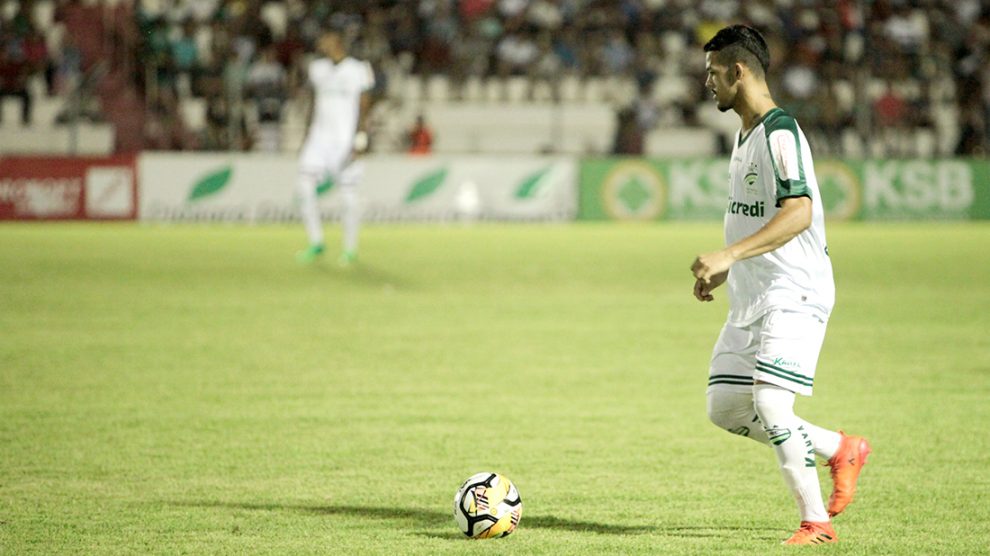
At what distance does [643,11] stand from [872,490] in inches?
990

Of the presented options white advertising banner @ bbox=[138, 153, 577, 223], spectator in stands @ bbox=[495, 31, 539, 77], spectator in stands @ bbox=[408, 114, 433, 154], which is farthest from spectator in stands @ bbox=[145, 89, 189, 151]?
spectator in stands @ bbox=[495, 31, 539, 77]

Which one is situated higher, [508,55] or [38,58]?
[508,55]

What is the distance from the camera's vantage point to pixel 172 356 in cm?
1057

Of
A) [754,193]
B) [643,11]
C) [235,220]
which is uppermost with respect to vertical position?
[643,11]

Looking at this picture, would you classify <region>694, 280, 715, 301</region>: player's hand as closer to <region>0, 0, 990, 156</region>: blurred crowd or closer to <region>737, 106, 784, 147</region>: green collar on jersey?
<region>737, 106, 784, 147</region>: green collar on jersey

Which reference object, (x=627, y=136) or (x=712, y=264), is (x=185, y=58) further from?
(x=712, y=264)

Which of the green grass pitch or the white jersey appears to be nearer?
the white jersey

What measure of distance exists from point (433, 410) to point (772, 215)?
3612 millimetres

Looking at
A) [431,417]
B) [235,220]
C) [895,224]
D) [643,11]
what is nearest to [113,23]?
[235,220]

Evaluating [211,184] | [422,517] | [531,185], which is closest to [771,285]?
[422,517]

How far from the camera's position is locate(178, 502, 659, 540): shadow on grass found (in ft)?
18.3

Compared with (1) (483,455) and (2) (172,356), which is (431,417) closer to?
(1) (483,455)

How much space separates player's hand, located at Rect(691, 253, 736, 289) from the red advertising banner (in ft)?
70.4

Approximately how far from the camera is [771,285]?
17.2 feet
